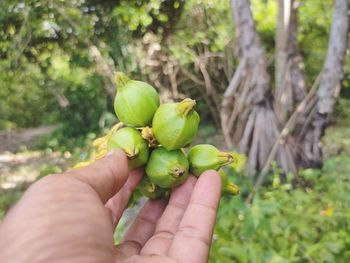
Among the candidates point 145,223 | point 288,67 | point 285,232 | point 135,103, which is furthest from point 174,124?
point 288,67

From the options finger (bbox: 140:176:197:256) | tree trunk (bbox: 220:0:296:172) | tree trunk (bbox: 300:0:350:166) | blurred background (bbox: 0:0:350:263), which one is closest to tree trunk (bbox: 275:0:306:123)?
blurred background (bbox: 0:0:350:263)

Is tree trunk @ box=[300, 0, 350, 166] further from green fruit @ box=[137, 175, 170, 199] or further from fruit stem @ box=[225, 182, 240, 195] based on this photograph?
green fruit @ box=[137, 175, 170, 199]

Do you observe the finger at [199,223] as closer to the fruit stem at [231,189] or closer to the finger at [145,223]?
the fruit stem at [231,189]

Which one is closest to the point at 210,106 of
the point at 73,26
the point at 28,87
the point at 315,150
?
the point at 73,26

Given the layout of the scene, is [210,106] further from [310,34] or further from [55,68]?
[55,68]

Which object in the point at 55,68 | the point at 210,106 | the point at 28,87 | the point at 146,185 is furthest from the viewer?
the point at 28,87
